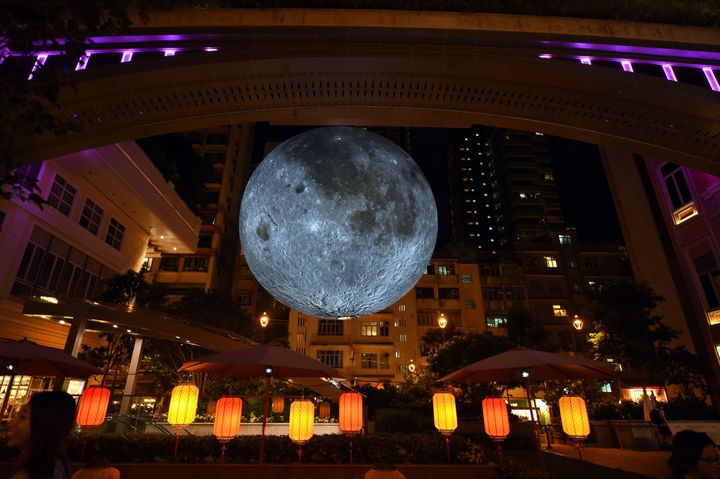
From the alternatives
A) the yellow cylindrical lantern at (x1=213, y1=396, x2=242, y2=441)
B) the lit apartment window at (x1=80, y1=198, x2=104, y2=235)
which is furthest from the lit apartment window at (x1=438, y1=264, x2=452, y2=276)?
the yellow cylindrical lantern at (x1=213, y1=396, x2=242, y2=441)

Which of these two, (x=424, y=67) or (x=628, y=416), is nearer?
(x=424, y=67)

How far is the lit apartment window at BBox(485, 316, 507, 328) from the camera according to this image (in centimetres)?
5291

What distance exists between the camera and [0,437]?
1032 cm

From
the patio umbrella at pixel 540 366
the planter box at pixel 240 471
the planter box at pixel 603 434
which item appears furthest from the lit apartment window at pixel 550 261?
the planter box at pixel 240 471

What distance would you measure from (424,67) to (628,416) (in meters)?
21.3

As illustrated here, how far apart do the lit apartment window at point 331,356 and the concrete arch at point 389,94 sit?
38957 millimetres

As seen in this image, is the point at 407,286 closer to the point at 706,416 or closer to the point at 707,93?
the point at 707,93

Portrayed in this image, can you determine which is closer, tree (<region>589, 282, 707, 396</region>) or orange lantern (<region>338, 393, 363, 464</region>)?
orange lantern (<region>338, 393, 363, 464</region>)

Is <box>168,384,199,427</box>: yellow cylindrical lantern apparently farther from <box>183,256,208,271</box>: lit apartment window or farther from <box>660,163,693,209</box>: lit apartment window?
<box>183,256,208,271</box>: lit apartment window

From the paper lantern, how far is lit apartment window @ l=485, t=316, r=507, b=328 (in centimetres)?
5029

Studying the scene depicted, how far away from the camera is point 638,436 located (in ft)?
55.6

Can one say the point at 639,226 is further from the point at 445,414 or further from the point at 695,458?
the point at 695,458

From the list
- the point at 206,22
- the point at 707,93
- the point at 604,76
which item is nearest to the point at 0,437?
the point at 206,22

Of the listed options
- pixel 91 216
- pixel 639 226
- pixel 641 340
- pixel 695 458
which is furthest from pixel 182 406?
pixel 639 226
